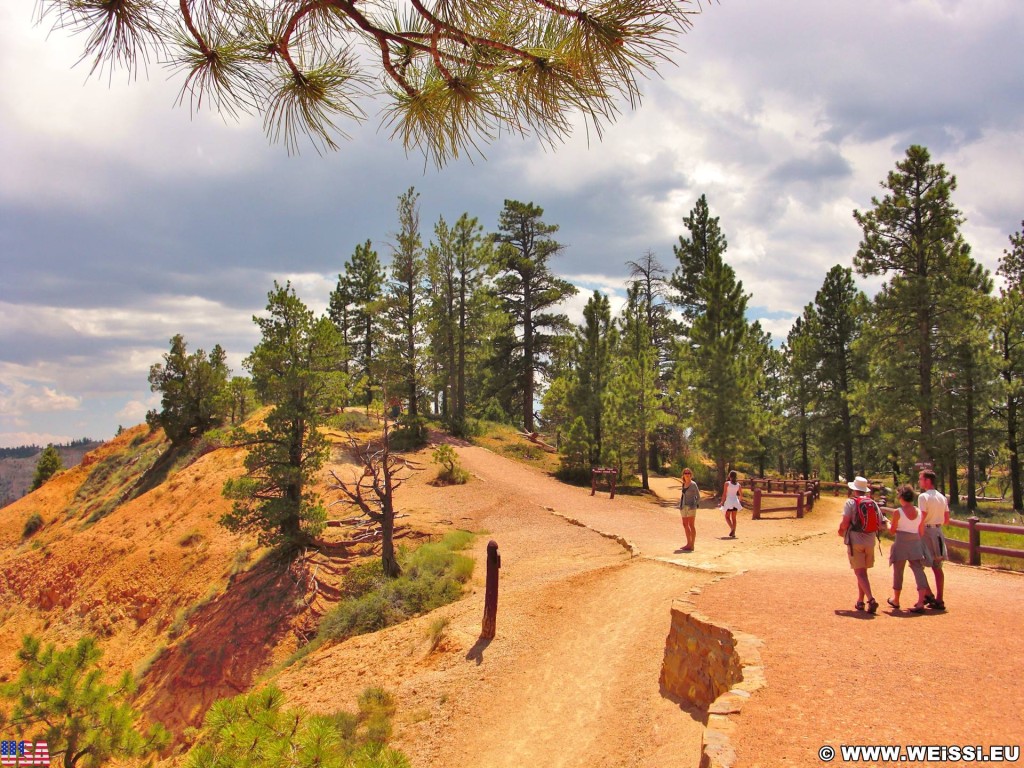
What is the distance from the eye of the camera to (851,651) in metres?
5.96

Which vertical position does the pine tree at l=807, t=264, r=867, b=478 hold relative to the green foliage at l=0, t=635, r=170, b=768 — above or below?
above

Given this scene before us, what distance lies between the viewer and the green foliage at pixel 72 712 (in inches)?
269

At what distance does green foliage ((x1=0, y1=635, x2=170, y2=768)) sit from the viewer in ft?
22.4

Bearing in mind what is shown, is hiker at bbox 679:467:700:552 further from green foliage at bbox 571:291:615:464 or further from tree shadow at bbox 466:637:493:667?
green foliage at bbox 571:291:615:464

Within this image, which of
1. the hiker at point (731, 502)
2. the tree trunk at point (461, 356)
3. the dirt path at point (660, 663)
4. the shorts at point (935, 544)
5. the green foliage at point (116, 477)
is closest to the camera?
the dirt path at point (660, 663)

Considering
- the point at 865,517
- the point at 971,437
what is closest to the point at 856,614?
the point at 865,517

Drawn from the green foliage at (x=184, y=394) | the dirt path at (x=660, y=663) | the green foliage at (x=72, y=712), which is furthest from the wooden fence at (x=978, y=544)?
the green foliage at (x=184, y=394)

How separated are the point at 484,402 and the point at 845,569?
103ft

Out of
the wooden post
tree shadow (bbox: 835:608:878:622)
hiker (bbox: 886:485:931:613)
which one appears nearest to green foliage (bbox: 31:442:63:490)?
the wooden post

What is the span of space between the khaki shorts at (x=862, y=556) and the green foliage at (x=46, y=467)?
4746cm

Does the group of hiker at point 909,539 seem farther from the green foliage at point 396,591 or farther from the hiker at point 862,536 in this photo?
the green foliage at point 396,591

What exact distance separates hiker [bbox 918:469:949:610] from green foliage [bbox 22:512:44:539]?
130ft

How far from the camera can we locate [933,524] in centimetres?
722

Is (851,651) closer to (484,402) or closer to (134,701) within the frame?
(134,701)
